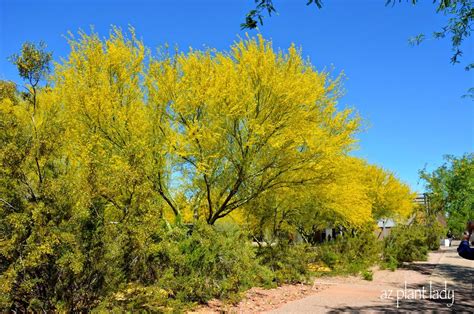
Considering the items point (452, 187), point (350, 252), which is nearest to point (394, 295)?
point (350, 252)

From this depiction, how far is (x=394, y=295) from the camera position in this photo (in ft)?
38.9

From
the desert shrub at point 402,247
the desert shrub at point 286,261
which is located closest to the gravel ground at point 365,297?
the desert shrub at point 286,261

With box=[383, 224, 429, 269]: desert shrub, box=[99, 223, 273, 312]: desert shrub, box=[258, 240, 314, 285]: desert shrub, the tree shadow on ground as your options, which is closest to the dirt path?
the tree shadow on ground

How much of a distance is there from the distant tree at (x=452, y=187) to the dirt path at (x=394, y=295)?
943cm

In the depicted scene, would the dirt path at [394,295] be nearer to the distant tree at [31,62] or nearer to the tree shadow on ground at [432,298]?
the tree shadow on ground at [432,298]

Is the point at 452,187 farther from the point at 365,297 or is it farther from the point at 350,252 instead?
the point at 365,297

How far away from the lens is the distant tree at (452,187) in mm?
25492

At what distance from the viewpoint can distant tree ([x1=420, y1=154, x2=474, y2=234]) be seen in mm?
Answer: 25492

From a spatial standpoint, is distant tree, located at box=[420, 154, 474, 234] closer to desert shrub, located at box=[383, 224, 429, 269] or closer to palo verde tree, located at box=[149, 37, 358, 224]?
desert shrub, located at box=[383, 224, 429, 269]

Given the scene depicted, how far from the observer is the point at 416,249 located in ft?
73.7

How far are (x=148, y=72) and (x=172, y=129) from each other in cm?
231

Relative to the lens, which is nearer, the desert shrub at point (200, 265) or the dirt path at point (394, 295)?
the desert shrub at point (200, 265)

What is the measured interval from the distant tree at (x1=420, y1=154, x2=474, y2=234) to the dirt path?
30.9 feet

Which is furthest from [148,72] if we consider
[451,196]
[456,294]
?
[451,196]
